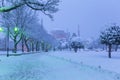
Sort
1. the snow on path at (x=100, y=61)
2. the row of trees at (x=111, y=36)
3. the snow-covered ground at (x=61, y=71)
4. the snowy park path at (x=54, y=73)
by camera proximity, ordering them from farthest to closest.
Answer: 1. the row of trees at (x=111, y=36)
2. the snow on path at (x=100, y=61)
3. the snow-covered ground at (x=61, y=71)
4. the snowy park path at (x=54, y=73)

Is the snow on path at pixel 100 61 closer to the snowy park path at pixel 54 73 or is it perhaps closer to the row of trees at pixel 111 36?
the snowy park path at pixel 54 73

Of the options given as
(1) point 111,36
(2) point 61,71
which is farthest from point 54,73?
(1) point 111,36

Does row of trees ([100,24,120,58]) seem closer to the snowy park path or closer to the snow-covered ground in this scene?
the snow-covered ground

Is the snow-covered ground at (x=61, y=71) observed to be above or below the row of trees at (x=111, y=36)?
below

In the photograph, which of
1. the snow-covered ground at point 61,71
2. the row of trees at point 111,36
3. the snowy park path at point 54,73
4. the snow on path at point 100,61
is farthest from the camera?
the row of trees at point 111,36

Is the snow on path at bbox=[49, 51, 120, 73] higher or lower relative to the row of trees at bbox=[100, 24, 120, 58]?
lower

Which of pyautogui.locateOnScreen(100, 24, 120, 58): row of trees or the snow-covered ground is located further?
pyautogui.locateOnScreen(100, 24, 120, 58): row of trees

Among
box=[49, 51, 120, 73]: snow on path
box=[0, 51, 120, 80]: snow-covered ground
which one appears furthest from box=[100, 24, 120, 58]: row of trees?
box=[0, 51, 120, 80]: snow-covered ground

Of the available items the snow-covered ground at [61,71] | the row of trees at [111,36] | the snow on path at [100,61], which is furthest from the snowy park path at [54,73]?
the row of trees at [111,36]

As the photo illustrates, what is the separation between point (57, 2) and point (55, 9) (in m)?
0.67

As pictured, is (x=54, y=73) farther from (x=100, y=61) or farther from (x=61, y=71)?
(x=100, y=61)

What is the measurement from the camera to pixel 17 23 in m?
70.0

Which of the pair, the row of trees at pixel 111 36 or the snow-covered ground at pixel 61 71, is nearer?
the snow-covered ground at pixel 61 71

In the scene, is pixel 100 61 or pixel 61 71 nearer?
pixel 61 71
